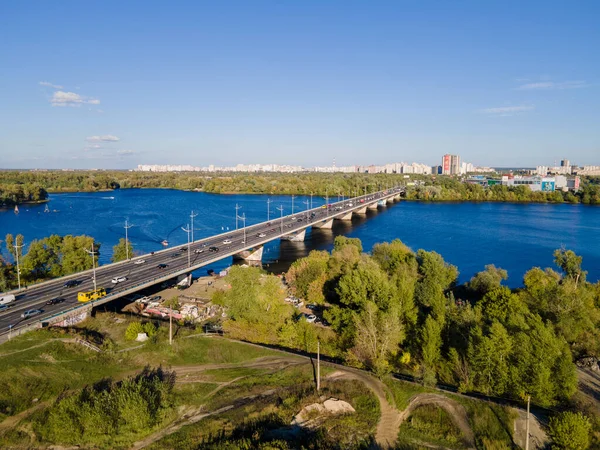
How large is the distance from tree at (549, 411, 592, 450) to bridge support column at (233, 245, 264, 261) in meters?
26.3

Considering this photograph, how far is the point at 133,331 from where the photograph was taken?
15992 mm

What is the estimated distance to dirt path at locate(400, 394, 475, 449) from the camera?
426 inches

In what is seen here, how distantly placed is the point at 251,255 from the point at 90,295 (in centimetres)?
1640

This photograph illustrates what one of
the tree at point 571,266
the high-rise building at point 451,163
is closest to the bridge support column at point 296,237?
the tree at point 571,266

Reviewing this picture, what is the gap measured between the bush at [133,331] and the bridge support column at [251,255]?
57.8ft

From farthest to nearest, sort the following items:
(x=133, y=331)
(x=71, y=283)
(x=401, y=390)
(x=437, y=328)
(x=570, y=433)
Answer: (x=71, y=283) < (x=133, y=331) < (x=437, y=328) < (x=401, y=390) < (x=570, y=433)

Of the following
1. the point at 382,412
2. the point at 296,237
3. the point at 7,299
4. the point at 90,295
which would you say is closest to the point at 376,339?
the point at 382,412

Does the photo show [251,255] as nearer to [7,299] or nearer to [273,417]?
[7,299]

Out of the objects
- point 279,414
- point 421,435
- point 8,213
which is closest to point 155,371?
point 279,414

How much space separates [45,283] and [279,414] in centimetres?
1716

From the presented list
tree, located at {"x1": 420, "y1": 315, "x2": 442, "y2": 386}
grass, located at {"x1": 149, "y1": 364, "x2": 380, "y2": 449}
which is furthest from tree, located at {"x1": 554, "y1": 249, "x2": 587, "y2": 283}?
grass, located at {"x1": 149, "y1": 364, "x2": 380, "y2": 449}

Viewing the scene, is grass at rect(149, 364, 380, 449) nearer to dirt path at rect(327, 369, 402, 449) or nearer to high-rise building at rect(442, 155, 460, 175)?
dirt path at rect(327, 369, 402, 449)

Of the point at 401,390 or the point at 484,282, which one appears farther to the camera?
the point at 484,282

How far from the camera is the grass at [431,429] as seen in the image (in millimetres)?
10477
